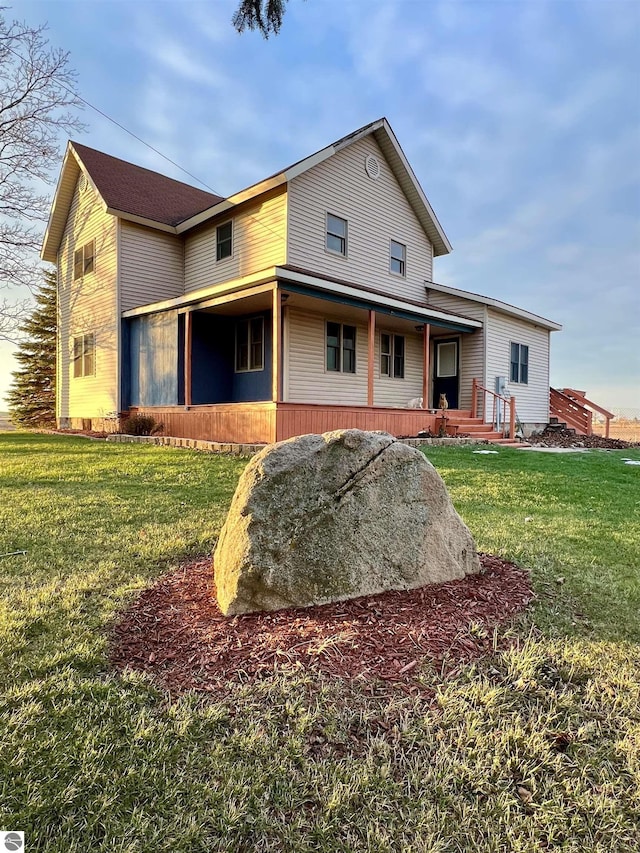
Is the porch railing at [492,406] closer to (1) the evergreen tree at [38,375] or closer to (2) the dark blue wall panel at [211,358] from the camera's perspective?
(2) the dark blue wall panel at [211,358]

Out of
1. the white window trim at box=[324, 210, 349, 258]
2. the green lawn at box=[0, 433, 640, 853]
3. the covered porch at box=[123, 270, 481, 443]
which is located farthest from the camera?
the white window trim at box=[324, 210, 349, 258]

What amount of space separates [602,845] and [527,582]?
6.50 feet

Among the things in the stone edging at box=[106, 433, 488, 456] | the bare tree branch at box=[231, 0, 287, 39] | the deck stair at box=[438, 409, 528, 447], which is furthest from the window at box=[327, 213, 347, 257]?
the bare tree branch at box=[231, 0, 287, 39]

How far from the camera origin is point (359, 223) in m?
14.5

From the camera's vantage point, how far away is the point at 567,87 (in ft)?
51.3

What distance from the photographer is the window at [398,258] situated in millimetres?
15711

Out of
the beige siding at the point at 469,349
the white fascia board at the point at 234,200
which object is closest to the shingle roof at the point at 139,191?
the white fascia board at the point at 234,200

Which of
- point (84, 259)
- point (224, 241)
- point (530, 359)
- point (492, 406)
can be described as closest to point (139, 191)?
point (84, 259)

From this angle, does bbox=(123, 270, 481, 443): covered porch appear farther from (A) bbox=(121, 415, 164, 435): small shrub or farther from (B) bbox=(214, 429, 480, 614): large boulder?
(B) bbox=(214, 429, 480, 614): large boulder

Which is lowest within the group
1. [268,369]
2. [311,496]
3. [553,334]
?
[311,496]

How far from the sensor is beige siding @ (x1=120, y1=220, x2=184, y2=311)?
14375 millimetres

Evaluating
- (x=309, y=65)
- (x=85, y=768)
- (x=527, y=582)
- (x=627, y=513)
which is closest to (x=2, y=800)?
(x=85, y=768)

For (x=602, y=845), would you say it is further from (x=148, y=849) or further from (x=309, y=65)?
(x=309, y=65)

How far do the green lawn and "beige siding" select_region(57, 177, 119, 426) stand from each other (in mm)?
12793
